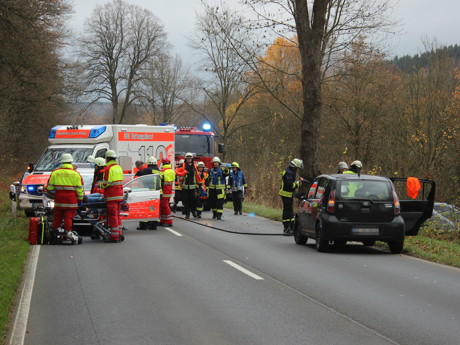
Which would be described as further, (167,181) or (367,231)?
(167,181)

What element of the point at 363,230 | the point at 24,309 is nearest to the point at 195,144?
the point at 363,230

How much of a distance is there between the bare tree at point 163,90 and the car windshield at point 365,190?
173 ft

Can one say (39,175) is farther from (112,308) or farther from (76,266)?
(112,308)

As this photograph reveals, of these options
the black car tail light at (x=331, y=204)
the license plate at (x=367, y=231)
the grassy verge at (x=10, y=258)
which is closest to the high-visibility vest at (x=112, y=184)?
the grassy verge at (x=10, y=258)

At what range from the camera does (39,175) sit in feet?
70.5

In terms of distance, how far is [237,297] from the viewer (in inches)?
353

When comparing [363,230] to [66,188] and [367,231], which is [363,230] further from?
[66,188]

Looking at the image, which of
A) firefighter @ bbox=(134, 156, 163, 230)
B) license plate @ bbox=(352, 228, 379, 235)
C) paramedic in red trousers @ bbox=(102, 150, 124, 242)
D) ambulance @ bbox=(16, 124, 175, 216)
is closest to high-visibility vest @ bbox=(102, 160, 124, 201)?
paramedic in red trousers @ bbox=(102, 150, 124, 242)

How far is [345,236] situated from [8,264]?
20.7 feet

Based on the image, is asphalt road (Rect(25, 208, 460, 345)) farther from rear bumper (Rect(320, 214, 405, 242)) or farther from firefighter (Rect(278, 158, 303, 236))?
firefighter (Rect(278, 158, 303, 236))

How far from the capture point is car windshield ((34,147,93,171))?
2244 cm

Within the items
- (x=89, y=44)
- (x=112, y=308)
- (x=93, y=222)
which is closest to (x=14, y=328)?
(x=112, y=308)

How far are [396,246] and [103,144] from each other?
1200 cm

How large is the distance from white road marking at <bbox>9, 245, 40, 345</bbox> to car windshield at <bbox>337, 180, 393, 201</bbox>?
5967 millimetres
